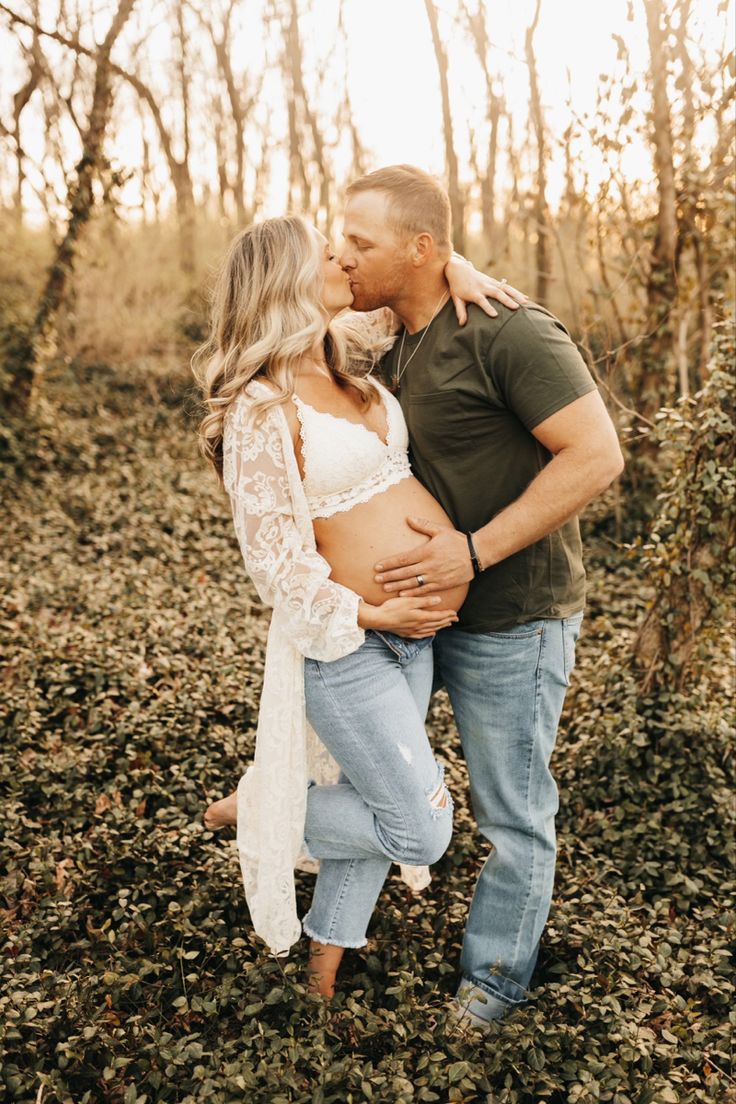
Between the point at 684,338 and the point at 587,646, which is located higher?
the point at 684,338

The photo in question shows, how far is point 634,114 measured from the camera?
5.86 m

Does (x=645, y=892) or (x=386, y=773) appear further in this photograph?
(x=645, y=892)

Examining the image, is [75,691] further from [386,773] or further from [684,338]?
[684,338]

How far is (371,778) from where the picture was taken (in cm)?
246

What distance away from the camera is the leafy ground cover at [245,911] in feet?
8.01

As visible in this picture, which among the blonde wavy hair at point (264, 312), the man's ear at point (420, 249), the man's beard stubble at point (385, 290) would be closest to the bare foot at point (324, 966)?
the blonde wavy hair at point (264, 312)

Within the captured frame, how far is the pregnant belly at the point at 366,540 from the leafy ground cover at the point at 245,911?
3.81 feet

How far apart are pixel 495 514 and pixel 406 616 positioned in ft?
1.38

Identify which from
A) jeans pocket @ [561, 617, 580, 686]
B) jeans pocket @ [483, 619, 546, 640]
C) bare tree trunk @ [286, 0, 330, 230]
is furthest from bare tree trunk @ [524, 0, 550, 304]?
bare tree trunk @ [286, 0, 330, 230]

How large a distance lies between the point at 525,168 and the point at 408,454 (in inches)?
415

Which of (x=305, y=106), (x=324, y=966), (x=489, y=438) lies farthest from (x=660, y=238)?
(x=305, y=106)

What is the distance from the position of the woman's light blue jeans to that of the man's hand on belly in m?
0.15

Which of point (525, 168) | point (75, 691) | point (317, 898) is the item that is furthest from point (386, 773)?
point (525, 168)

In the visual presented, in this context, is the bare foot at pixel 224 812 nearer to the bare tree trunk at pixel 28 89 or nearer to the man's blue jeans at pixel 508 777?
the man's blue jeans at pixel 508 777
